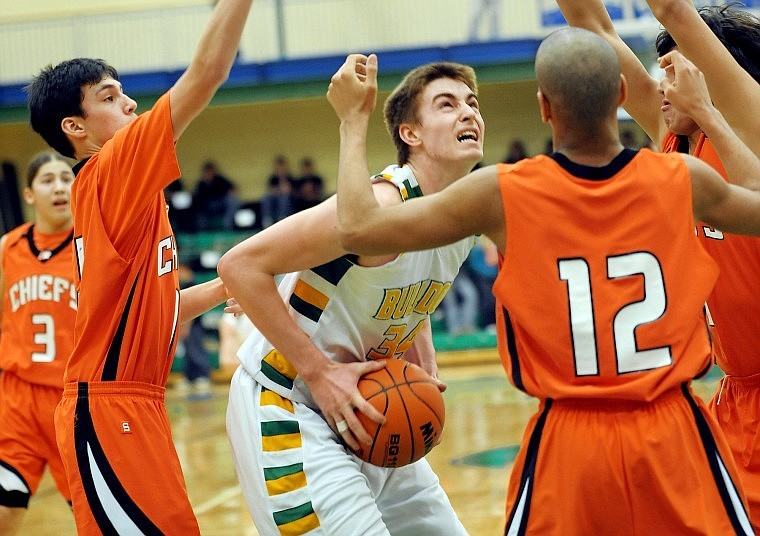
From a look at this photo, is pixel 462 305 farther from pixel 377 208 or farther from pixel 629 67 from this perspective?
pixel 377 208

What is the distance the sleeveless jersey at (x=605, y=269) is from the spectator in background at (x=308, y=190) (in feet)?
54.2

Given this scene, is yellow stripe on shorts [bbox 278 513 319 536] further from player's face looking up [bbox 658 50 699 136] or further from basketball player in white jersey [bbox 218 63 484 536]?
player's face looking up [bbox 658 50 699 136]

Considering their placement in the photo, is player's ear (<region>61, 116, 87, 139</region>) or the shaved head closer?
the shaved head

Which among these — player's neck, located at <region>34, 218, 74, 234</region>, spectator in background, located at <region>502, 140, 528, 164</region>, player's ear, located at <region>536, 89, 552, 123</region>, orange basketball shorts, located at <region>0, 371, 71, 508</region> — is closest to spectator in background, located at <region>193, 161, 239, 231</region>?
spectator in background, located at <region>502, 140, 528, 164</region>

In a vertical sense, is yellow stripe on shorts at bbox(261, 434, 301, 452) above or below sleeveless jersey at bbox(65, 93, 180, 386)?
below

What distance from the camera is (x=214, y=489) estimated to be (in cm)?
819

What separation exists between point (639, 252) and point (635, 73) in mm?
1494

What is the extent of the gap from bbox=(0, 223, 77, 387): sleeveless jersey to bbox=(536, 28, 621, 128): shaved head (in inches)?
152

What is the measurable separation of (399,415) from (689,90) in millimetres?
1383

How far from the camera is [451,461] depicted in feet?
27.8

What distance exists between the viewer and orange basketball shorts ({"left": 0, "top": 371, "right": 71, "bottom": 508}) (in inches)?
207

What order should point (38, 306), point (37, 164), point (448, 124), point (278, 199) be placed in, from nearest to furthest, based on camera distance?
point (448, 124) < point (38, 306) < point (37, 164) < point (278, 199)

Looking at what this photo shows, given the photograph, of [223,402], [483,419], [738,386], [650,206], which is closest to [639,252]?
[650,206]

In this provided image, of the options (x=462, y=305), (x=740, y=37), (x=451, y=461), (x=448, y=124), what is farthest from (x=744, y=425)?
(x=462, y=305)
